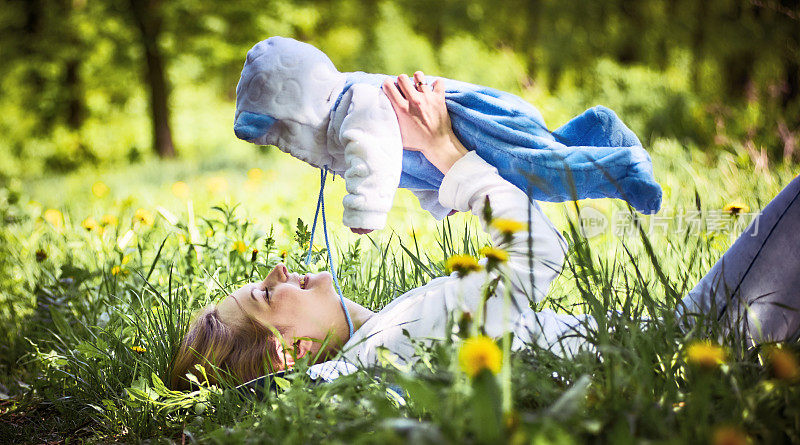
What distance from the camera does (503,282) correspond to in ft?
4.48

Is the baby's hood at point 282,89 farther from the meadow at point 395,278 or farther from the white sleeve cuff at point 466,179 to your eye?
the meadow at point 395,278

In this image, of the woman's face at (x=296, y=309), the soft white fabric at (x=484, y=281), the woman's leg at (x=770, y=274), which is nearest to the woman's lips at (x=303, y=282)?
the woman's face at (x=296, y=309)

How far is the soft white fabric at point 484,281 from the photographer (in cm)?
150

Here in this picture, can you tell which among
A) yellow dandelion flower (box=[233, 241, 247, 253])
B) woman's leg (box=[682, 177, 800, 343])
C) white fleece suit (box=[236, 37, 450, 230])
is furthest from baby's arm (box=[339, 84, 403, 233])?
yellow dandelion flower (box=[233, 241, 247, 253])

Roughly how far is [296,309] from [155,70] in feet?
28.6

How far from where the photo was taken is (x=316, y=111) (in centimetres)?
161

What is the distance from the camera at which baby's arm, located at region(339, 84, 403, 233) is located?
4.88 feet

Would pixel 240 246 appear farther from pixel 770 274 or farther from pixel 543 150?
pixel 770 274

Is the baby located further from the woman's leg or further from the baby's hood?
the woman's leg

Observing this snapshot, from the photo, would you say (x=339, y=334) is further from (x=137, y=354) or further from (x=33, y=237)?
(x=33, y=237)

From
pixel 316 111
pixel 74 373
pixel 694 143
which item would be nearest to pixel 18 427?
pixel 74 373

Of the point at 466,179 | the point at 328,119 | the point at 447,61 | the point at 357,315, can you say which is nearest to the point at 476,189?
the point at 466,179

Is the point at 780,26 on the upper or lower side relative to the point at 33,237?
upper

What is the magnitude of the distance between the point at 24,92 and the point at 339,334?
539 inches
